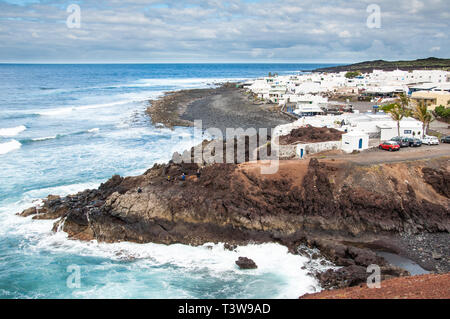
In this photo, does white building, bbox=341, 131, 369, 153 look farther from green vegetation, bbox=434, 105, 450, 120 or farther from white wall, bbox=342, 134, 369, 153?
green vegetation, bbox=434, 105, 450, 120

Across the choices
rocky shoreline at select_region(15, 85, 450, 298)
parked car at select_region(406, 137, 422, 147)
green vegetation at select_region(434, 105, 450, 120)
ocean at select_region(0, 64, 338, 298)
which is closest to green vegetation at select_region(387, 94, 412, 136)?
parked car at select_region(406, 137, 422, 147)

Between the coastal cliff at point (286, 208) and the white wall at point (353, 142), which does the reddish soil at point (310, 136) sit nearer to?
the white wall at point (353, 142)

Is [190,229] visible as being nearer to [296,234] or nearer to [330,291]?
[296,234]

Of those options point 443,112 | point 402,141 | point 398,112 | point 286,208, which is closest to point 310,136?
point 402,141

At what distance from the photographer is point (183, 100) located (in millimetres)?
84812

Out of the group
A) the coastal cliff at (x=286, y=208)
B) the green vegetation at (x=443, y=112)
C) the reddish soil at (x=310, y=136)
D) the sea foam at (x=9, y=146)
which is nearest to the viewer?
the coastal cliff at (x=286, y=208)

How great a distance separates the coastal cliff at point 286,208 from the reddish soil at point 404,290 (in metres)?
3.60

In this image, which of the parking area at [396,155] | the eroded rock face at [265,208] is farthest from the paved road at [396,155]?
the eroded rock face at [265,208]

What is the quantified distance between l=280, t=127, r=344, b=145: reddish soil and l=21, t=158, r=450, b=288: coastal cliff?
23.9 feet

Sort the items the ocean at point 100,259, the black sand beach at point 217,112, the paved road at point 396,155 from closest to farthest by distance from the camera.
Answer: the ocean at point 100,259
the paved road at point 396,155
the black sand beach at point 217,112

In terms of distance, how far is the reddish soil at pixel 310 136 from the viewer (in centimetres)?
3087

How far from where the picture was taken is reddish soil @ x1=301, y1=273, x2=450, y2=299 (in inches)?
521

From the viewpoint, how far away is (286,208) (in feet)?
70.5

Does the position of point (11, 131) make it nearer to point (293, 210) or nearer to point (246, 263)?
point (293, 210)
